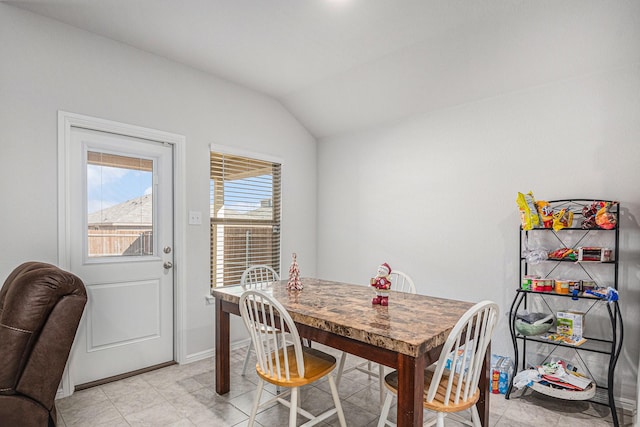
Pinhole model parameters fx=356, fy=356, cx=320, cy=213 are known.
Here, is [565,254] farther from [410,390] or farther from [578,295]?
[410,390]

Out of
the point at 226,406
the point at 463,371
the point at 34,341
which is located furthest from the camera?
the point at 226,406

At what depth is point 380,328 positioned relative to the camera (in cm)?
160

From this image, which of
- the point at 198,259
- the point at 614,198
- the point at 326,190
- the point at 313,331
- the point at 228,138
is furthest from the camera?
the point at 326,190

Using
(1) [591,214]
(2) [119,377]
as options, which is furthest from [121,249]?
(1) [591,214]

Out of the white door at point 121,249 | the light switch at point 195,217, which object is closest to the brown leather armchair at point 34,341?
the white door at point 121,249

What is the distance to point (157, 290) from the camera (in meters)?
3.05

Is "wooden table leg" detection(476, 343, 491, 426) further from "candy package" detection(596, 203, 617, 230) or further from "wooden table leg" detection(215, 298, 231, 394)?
"wooden table leg" detection(215, 298, 231, 394)

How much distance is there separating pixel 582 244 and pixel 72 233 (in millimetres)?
3665

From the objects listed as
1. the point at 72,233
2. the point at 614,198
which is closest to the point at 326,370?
the point at 72,233

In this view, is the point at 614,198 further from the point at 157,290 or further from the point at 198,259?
the point at 157,290

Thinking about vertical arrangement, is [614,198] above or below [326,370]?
above

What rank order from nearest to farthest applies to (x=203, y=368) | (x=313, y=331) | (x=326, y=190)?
(x=313, y=331) → (x=203, y=368) → (x=326, y=190)

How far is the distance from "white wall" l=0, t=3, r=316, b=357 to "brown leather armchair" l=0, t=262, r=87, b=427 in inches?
34.0

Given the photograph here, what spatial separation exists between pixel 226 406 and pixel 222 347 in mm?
378
